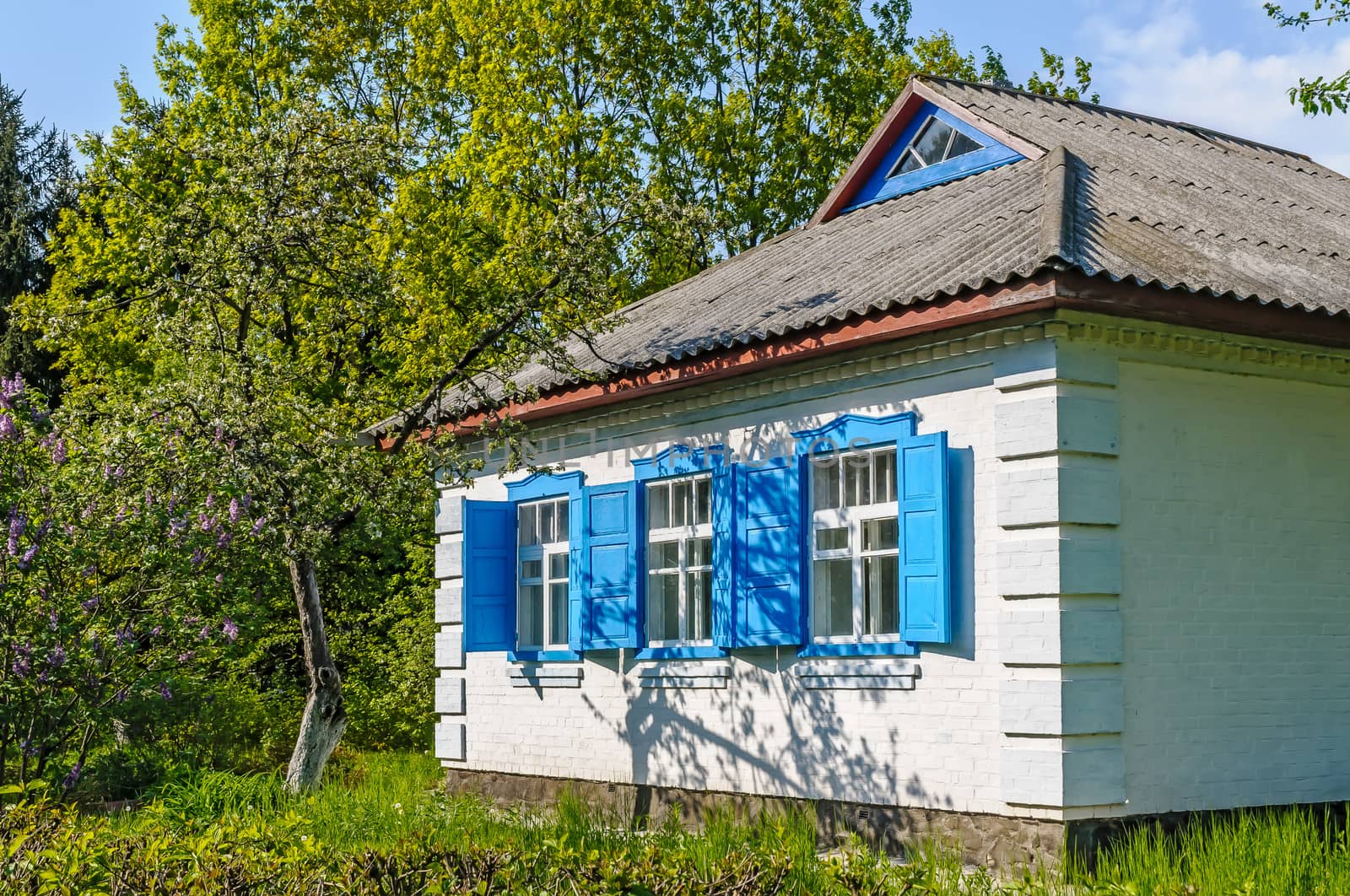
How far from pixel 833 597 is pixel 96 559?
5191 millimetres

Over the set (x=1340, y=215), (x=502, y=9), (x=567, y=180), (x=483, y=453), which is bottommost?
(x=483, y=453)

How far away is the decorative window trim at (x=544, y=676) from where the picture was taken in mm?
12555

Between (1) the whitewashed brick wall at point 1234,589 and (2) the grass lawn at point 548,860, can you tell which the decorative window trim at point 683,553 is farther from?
(1) the whitewashed brick wall at point 1234,589

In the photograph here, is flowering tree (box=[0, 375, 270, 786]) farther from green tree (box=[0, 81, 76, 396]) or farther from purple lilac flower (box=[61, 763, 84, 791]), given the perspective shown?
green tree (box=[0, 81, 76, 396])

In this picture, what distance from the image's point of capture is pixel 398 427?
1359 centimetres

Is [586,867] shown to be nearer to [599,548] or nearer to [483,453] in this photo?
[599,548]

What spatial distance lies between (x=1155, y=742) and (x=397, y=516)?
6.01 metres

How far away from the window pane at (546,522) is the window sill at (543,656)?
2.97 ft

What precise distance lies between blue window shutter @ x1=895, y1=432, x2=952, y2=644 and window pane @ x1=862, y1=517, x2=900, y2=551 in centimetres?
40

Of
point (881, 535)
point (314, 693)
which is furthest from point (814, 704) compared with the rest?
point (314, 693)

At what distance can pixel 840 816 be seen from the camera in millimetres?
9977

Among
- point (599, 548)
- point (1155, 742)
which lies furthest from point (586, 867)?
point (599, 548)

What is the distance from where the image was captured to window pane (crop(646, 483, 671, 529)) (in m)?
11.8

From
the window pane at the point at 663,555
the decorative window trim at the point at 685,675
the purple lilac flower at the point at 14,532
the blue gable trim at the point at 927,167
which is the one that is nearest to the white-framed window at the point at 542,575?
the window pane at the point at 663,555
